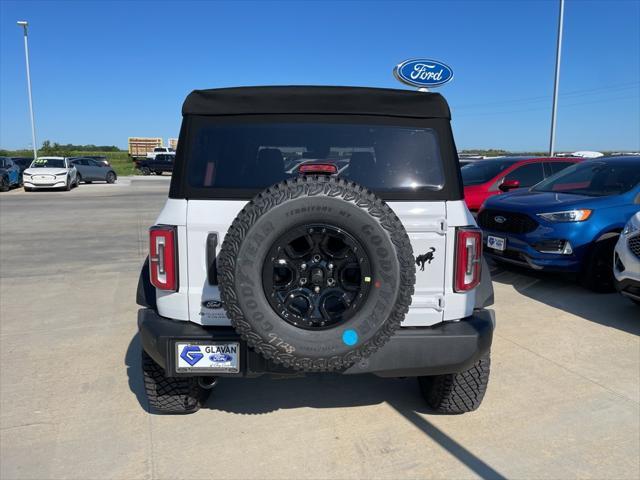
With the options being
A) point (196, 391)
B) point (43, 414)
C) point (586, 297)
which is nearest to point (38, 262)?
point (43, 414)

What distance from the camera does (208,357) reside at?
2541 millimetres

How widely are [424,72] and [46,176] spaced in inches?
748

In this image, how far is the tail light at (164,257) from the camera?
2572 mm

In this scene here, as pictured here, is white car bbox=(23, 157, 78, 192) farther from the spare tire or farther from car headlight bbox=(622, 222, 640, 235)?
the spare tire

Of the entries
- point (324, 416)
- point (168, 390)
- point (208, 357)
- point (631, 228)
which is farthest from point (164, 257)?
point (631, 228)

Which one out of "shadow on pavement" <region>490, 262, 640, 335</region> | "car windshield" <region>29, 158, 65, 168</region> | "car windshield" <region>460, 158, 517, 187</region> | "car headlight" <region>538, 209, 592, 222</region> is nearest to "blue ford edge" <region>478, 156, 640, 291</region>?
"car headlight" <region>538, 209, 592, 222</region>

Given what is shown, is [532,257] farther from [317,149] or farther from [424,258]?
[317,149]

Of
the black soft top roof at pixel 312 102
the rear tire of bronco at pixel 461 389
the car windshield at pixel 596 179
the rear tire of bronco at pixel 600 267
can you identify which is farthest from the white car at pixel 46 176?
the rear tire of bronco at pixel 461 389

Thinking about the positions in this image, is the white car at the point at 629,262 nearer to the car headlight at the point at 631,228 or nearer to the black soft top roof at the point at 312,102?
the car headlight at the point at 631,228

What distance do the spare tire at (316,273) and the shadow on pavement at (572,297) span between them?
357 centimetres

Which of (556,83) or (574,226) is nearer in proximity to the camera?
(574,226)

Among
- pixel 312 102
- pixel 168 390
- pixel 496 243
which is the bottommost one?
pixel 168 390

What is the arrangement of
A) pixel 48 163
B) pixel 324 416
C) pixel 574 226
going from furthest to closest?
pixel 48 163 < pixel 574 226 < pixel 324 416

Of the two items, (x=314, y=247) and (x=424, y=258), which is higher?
(x=314, y=247)
